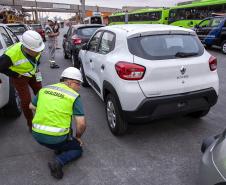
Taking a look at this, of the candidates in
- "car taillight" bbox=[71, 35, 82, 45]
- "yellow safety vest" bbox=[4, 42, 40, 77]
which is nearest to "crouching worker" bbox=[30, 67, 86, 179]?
"yellow safety vest" bbox=[4, 42, 40, 77]

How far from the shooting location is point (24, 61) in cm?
384

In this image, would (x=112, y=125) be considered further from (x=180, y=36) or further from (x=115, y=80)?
(x=180, y=36)

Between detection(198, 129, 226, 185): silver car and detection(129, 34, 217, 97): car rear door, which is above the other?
detection(129, 34, 217, 97): car rear door

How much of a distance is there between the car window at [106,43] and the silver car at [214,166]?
2.51 m

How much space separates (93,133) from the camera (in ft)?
14.3

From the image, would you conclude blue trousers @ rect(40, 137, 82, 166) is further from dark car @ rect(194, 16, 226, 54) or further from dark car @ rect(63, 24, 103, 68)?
dark car @ rect(194, 16, 226, 54)

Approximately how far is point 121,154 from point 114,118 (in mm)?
627

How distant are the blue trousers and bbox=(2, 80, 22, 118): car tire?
1.66 metres

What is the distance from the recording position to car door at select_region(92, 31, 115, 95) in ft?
14.4

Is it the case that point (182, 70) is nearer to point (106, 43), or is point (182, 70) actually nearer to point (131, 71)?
point (131, 71)

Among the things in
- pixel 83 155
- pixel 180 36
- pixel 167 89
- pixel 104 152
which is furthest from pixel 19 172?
pixel 180 36

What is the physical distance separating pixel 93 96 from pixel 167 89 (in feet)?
9.62

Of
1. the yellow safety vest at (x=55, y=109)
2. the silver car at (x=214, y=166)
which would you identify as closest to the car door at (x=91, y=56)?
the yellow safety vest at (x=55, y=109)

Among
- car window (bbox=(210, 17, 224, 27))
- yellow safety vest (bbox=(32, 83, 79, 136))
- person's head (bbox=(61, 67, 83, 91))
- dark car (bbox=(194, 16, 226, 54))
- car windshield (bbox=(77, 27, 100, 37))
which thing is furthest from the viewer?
car window (bbox=(210, 17, 224, 27))
